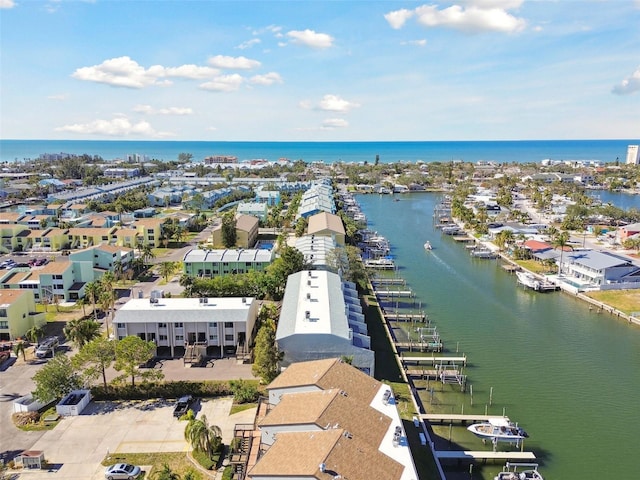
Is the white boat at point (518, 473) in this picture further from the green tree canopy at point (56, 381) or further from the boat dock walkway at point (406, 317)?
the green tree canopy at point (56, 381)

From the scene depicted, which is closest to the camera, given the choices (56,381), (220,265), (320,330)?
(56,381)

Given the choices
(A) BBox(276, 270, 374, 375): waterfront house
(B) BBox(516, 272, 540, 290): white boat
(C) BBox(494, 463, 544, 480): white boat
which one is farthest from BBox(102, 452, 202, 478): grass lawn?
(B) BBox(516, 272, 540, 290): white boat

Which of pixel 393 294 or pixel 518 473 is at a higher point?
pixel 393 294

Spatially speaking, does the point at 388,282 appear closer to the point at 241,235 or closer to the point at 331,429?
the point at 241,235

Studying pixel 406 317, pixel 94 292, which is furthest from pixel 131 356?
pixel 406 317

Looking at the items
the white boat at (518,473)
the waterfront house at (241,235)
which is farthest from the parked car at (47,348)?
the white boat at (518,473)
